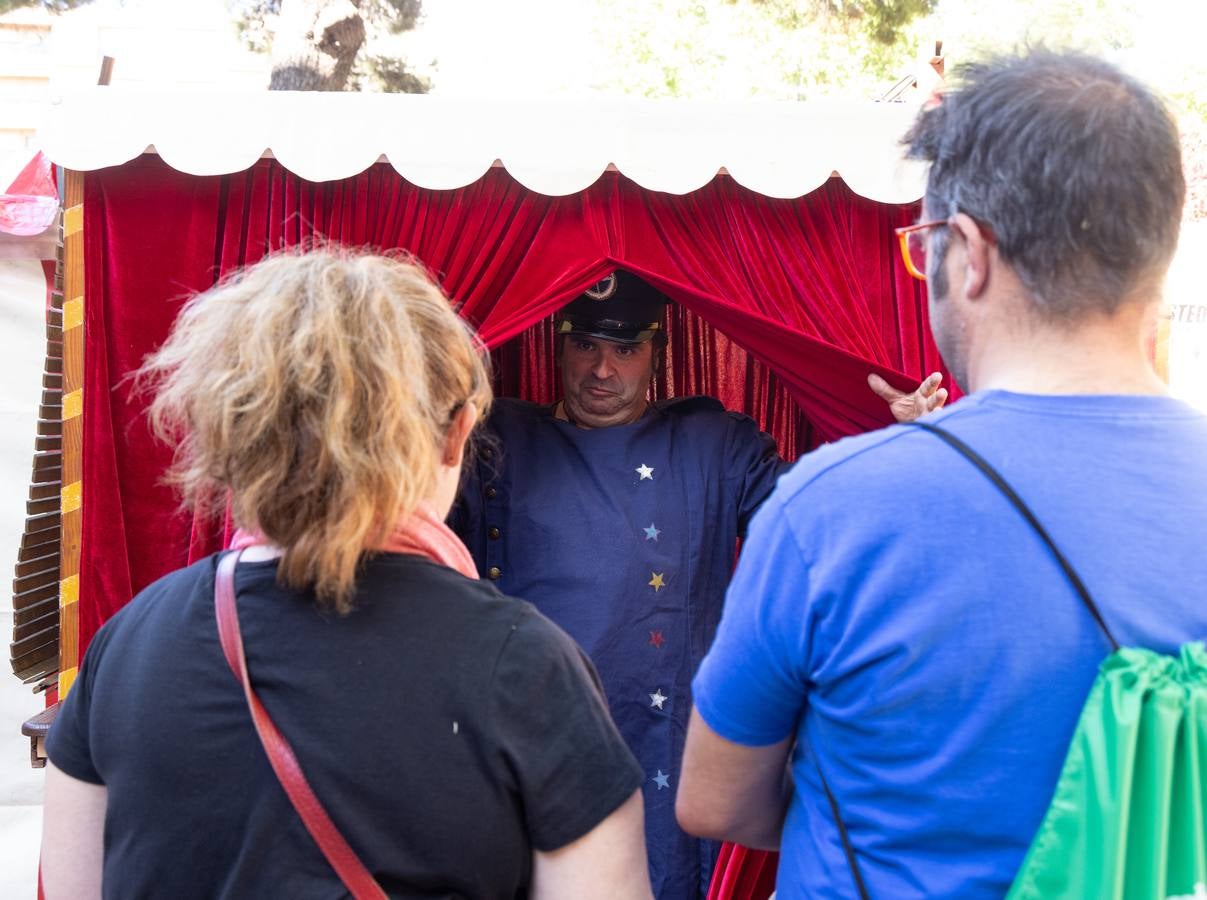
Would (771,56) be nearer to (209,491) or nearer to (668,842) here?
(668,842)

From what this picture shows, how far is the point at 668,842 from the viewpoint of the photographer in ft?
8.59

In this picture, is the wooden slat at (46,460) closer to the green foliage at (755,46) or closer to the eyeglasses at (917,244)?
the eyeglasses at (917,244)

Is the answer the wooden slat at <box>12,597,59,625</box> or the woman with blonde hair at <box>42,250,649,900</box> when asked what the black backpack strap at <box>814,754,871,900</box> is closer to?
the woman with blonde hair at <box>42,250,649,900</box>

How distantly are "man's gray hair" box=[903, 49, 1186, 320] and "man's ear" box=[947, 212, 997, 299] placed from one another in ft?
0.04

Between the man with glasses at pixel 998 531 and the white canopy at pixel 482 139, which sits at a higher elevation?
the white canopy at pixel 482 139

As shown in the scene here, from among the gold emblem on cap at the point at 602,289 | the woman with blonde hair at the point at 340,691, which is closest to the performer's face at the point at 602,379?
the gold emblem on cap at the point at 602,289

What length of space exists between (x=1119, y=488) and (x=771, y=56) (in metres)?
12.1

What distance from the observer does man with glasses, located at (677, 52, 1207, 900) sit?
98 centimetres

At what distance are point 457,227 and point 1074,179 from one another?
71.3 inches

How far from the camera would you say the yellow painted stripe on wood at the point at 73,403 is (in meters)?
2.52

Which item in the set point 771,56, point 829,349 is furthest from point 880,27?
point 829,349

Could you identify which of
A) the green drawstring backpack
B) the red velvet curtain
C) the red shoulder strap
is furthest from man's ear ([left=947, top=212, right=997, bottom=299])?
the red velvet curtain

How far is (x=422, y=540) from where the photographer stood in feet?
3.69

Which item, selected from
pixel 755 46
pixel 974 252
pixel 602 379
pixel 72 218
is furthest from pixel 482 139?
pixel 755 46
